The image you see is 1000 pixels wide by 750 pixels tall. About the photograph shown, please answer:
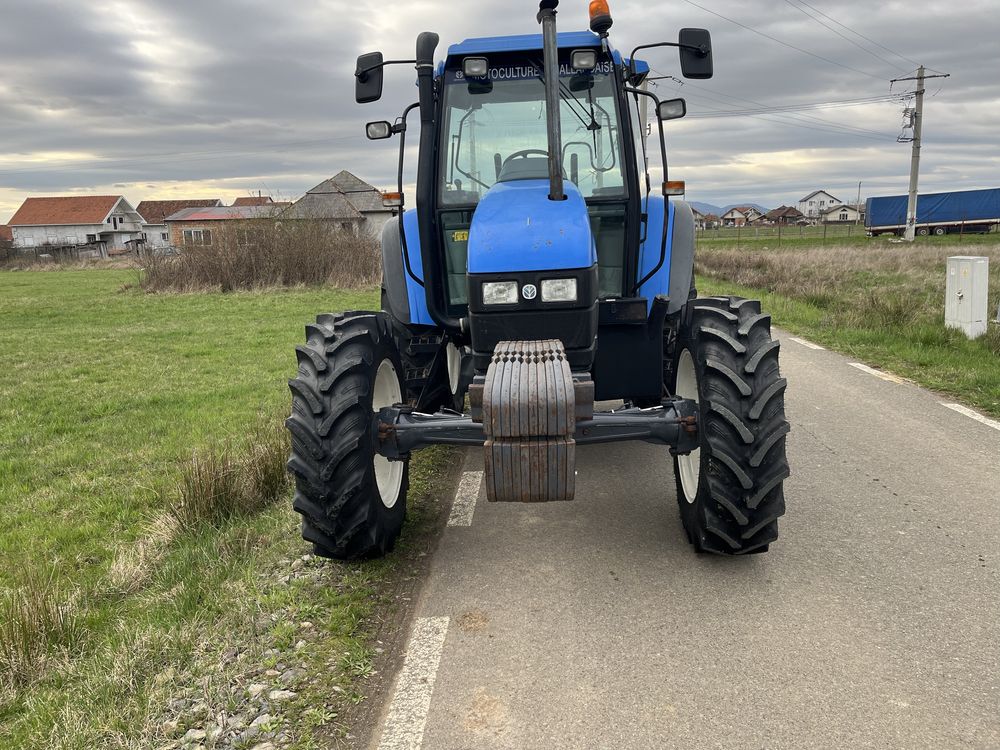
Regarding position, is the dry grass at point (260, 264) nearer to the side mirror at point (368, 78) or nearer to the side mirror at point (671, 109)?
the side mirror at point (368, 78)

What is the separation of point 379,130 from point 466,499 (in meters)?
2.43

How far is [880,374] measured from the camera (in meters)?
8.48

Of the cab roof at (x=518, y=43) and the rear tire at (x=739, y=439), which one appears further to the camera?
the cab roof at (x=518, y=43)

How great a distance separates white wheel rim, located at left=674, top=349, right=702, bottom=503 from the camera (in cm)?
421

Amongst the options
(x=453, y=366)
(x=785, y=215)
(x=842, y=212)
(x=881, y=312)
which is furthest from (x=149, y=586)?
(x=842, y=212)

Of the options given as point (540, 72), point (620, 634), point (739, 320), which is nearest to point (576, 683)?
point (620, 634)

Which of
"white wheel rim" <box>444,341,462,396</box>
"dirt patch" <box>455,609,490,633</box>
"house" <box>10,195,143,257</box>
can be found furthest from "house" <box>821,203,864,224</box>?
"dirt patch" <box>455,609,490,633</box>

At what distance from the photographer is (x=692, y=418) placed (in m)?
→ 3.72

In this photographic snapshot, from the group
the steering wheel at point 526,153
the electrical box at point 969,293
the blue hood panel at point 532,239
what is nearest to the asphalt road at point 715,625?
the blue hood panel at point 532,239

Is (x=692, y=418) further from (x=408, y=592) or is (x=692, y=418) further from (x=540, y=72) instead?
(x=540, y=72)

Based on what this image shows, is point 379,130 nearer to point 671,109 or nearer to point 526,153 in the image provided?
point 526,153

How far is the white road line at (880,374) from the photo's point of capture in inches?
320

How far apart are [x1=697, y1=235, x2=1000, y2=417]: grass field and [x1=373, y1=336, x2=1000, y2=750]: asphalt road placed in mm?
3406

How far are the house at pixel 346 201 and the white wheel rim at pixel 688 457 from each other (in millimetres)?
45320
